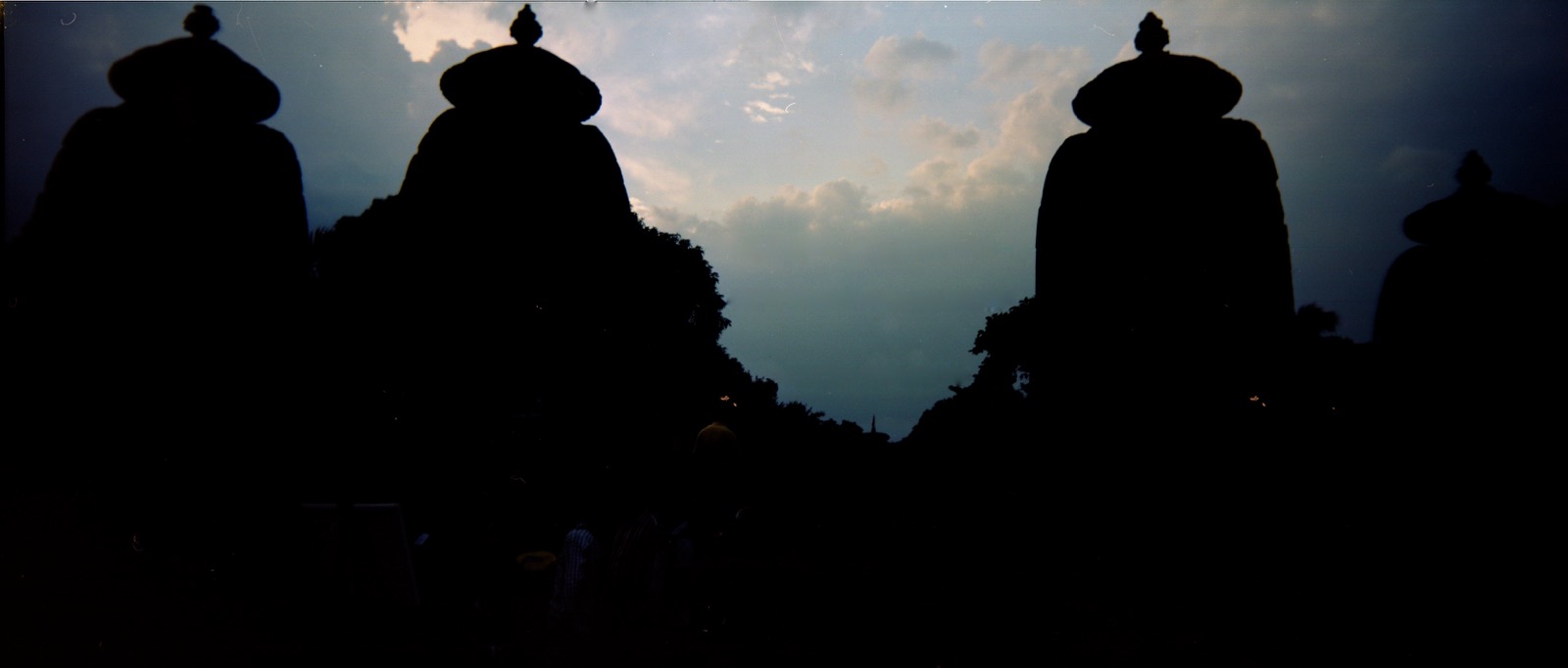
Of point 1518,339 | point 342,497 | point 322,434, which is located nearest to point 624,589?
point 322,434

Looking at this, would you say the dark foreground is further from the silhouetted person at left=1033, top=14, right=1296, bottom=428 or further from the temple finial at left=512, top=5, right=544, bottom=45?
the temple finial at left=512, top=5, right=544, bottom=45

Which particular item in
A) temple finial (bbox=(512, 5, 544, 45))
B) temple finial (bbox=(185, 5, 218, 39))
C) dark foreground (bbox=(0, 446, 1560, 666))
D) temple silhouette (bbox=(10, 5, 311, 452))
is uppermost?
temple finial (bbox=(512, 5, 544, 45))

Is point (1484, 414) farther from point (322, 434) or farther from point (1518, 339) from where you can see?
point (322, 434)

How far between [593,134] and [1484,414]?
7.76 metres

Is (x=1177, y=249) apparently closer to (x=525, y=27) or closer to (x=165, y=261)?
(x=525, y=27)

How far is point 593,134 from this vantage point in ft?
23.3

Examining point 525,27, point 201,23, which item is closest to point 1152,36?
point 525,27

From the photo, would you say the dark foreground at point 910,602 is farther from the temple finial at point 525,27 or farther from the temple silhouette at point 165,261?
the temple finial at point 525,27

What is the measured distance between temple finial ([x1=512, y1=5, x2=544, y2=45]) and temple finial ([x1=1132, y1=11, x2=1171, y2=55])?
17.9ft

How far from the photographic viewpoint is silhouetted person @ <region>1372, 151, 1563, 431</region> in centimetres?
545

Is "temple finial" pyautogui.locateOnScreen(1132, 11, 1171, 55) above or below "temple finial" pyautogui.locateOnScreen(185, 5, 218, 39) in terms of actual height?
above

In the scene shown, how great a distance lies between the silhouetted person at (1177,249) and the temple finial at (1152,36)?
1cm

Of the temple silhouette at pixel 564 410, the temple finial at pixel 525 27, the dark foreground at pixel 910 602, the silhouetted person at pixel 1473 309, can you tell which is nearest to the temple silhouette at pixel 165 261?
the temple silhouette at pixel 564 410

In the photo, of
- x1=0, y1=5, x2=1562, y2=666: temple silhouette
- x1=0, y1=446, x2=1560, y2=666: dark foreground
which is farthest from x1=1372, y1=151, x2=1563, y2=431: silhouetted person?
x1=0, y1=446, x2=1560, y2=666: dark foreground
